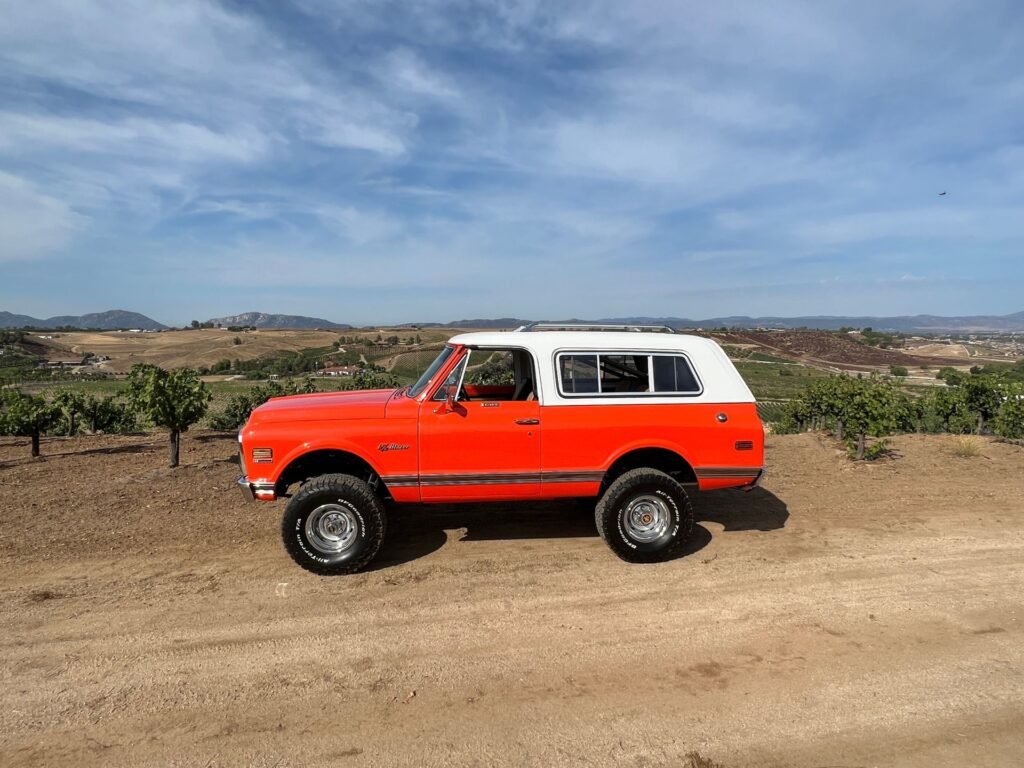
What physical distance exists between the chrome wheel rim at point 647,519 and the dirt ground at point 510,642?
0.31 m

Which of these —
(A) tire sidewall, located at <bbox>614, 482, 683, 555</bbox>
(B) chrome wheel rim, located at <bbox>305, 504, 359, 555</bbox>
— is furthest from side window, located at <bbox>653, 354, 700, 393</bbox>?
(B) chrome wheel rim, located at <bbox>305, 504, 359, 555</bbox>

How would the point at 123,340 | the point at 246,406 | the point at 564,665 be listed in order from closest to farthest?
1. the point at 564,665
2. the point at 246,406
3. the point at 123,340

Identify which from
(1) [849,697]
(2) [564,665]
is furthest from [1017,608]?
(2) [564,665]

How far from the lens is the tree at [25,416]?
9250 millimetres

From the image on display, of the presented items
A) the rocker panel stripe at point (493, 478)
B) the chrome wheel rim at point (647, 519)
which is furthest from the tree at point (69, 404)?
the chrome wheel rim at point (647, 519)

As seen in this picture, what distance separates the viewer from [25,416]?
30.6 ft

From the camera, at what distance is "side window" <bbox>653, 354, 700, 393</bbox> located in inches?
202

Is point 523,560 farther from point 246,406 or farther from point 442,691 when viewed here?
point 246,406

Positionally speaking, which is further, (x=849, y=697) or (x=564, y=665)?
(x=564, y=665)

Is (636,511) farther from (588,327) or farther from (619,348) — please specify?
(588,327)

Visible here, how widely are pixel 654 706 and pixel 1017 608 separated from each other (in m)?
3.34

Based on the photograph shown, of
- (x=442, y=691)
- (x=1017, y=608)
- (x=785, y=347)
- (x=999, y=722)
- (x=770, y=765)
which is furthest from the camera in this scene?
(x=785, y=347)

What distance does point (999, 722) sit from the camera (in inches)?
116

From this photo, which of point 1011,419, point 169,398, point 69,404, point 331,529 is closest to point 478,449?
point 331,529
